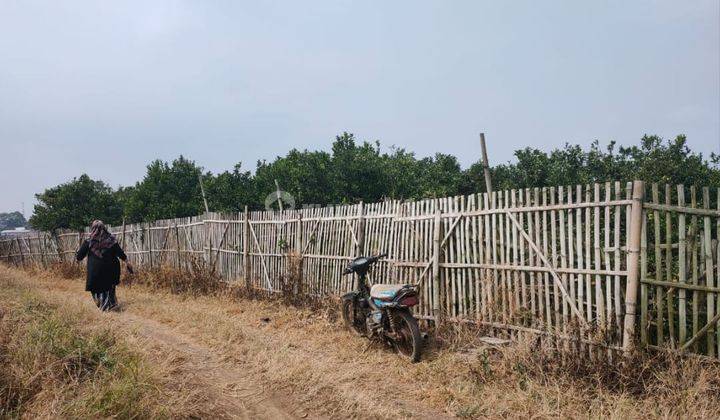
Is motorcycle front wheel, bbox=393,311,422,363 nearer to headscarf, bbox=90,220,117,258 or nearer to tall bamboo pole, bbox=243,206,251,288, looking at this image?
tall bamboo pole, bbox=243,206,251,288

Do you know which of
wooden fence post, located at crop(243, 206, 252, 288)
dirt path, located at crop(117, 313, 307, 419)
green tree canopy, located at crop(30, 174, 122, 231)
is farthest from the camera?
green tree canopy, located at crop(30, 174, 122, 231)

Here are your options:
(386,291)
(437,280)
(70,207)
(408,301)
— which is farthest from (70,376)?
(70,207)

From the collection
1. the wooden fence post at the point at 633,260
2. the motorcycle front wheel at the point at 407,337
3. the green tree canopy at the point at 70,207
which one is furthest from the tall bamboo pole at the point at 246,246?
the green tree canopy at the point at 70,207

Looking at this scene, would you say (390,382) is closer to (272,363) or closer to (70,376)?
(272,363)

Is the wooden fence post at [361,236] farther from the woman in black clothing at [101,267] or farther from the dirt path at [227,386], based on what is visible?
the woman in black clothing at [101,267]

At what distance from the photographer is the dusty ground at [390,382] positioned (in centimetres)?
369

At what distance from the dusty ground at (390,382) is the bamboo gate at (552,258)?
1.42 feet

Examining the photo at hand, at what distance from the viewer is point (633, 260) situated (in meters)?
4.07

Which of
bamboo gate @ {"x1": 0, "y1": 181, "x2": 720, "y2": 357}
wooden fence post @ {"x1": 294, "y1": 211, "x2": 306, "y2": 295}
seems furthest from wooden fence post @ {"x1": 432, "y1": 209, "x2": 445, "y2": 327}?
wooden fence post @ {"x1": 294, "y1": 211, "x2": 306, "y2": 295}

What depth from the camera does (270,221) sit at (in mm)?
9383

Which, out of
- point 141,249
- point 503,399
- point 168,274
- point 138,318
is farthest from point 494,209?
point 141,249

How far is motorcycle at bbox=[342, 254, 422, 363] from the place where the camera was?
529 cm

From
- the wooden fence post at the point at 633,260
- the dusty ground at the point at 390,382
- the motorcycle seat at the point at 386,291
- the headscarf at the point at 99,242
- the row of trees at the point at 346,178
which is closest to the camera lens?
the dusty ground at the point at 390,382

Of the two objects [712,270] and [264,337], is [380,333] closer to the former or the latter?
[264,337]
